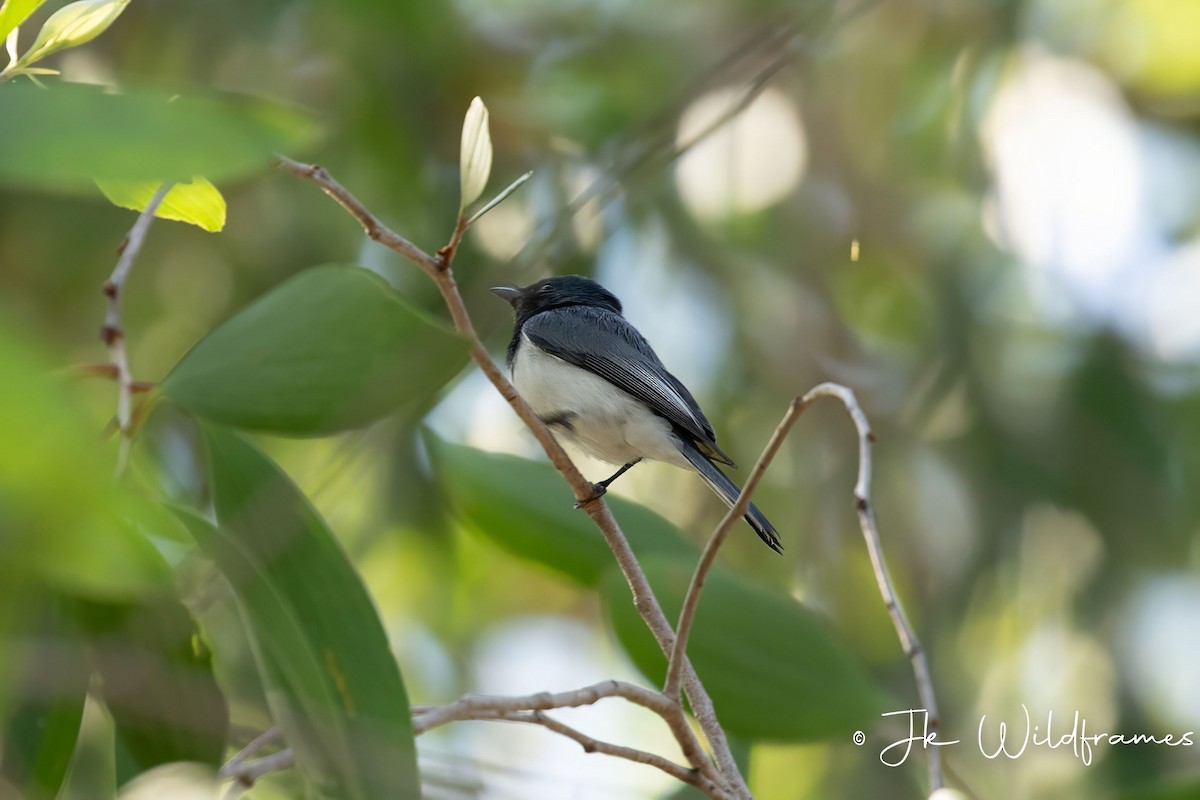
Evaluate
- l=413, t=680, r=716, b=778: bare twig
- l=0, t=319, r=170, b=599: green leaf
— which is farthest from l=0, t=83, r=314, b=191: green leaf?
l=413, t=680, r=716, b=778: bare twig

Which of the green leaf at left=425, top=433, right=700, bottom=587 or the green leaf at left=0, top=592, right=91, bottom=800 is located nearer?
the green leaf at left=0, top=592, right=91, bottom=800

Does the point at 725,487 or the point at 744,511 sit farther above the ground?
the point at 725,487

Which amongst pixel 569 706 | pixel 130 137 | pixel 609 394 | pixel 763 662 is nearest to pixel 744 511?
pixel 569 706

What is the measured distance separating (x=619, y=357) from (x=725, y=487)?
49 centimetres

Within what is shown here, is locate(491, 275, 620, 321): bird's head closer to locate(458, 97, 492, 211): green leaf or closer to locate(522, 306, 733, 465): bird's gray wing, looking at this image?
locate(522, 306, 733, 465): bird's gray wing

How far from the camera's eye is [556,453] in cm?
176

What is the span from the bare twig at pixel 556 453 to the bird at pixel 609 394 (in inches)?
39.8

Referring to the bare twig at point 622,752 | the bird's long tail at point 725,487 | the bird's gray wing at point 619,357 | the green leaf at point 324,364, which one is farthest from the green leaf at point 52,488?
the bird's gray wing at point 619,357

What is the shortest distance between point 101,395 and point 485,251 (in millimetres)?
1236

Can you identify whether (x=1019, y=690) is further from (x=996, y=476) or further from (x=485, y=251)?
(x=485, y=251)

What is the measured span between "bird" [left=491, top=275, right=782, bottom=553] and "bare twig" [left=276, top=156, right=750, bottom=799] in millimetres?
1010

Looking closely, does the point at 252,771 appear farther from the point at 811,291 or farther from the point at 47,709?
the point at 811,291

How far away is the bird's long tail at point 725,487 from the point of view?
8.00ft

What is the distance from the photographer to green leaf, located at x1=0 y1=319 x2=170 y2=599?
2.13 ft
